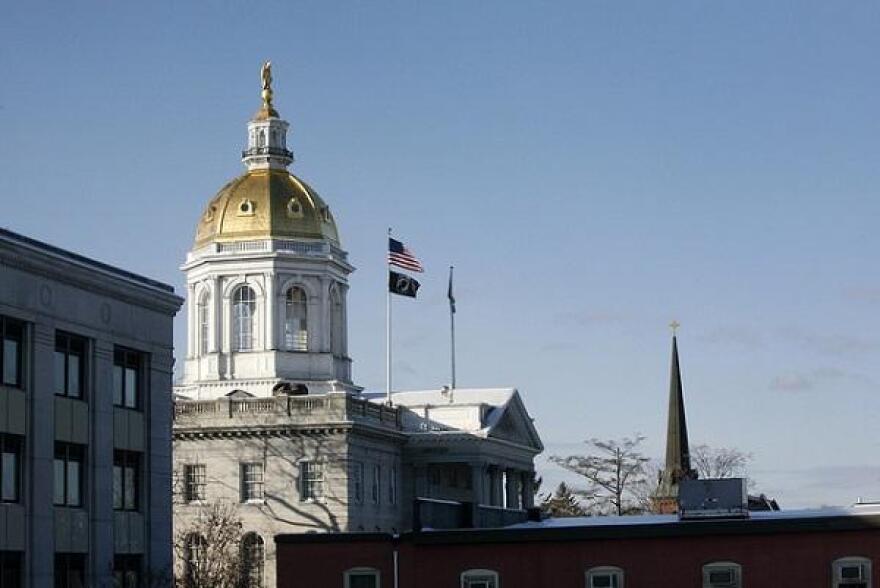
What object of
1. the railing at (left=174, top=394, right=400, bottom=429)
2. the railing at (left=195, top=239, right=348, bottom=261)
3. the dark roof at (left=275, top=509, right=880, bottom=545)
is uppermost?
the railing at (left=195, top=239, right=348, bottom=261)

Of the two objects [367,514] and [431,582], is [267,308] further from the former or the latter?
[431,582]

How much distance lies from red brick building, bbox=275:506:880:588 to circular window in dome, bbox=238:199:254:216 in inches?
2459

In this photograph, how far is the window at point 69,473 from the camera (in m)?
52.2

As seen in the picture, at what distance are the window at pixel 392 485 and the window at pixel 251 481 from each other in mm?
9204

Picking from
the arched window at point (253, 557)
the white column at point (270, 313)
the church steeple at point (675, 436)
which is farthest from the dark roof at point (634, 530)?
the church steeple at point (675, 436)

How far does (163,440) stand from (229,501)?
45.3 m

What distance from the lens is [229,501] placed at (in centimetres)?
10256

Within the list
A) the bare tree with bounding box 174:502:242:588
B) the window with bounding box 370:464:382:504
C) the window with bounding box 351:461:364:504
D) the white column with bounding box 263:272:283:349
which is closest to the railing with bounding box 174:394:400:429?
the window with bounding box 351:461:364:504

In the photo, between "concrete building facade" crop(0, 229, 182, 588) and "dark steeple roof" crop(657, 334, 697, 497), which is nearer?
"concrete building facade" crop(0, 229, 182, 588)

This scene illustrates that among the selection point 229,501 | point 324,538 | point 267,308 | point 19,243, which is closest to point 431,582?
point 324,538

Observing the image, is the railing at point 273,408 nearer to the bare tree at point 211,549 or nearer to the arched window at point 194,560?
the bare tree at point 211,549

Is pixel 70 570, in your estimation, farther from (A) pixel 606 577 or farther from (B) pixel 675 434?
(B) pixel 675 434

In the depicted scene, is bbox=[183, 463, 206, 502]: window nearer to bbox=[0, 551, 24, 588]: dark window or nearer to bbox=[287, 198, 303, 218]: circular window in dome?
bbox=[287, 198, 303, 218]: circular window in dome

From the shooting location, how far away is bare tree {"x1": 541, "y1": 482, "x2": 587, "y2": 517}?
6107 inches
